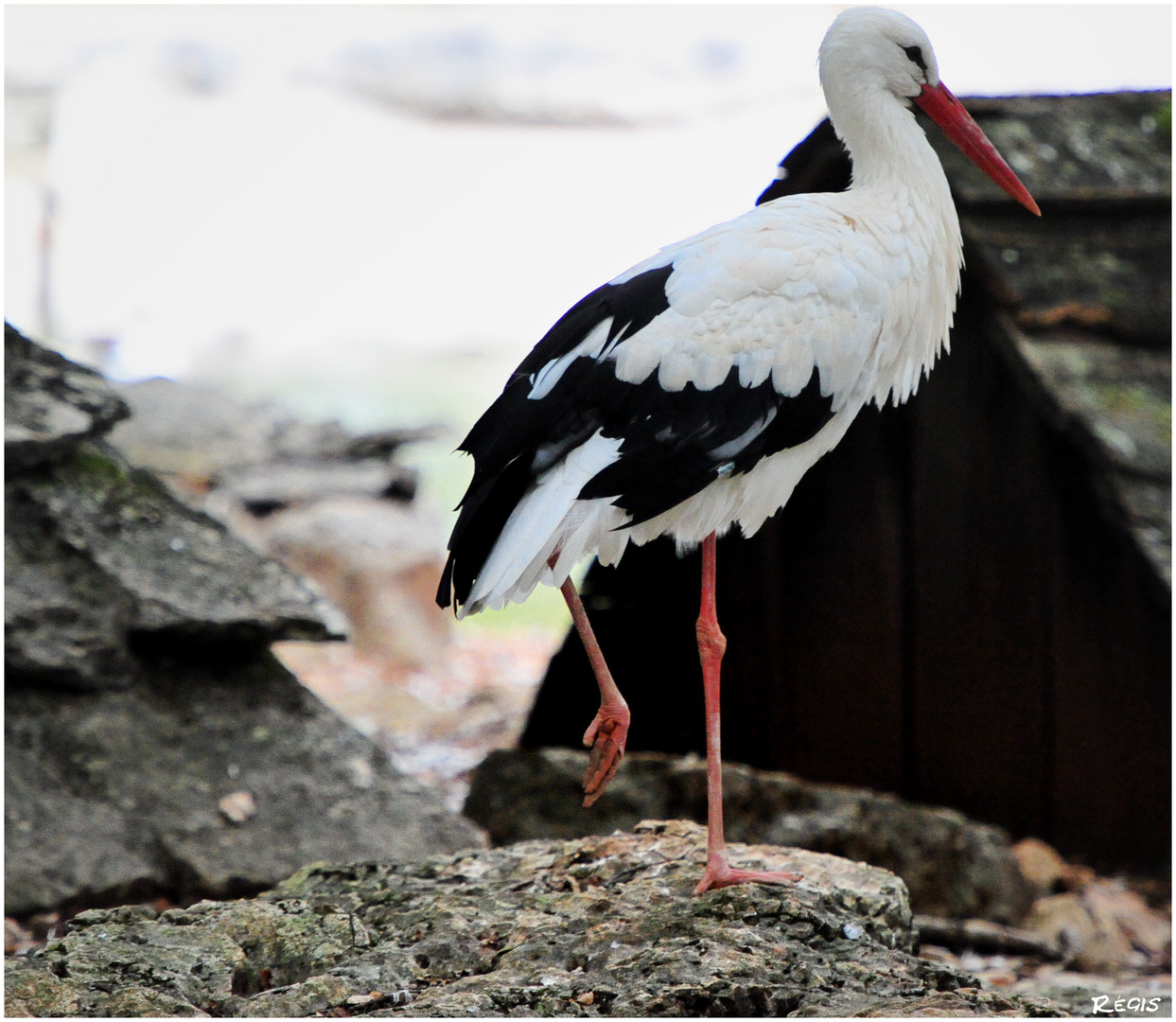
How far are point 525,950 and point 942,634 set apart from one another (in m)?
3.78

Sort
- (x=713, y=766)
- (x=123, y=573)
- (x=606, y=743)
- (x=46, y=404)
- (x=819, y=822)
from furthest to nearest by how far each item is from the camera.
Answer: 1. (x=819, y=822)
2. (x=46, y=404)
3. (x=123, y=573)
4. (x=606, y=743)
5. (x=713, y=766)

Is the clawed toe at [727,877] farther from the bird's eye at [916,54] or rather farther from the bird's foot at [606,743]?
the bird's eye at [916,54]

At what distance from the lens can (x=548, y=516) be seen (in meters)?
3.19

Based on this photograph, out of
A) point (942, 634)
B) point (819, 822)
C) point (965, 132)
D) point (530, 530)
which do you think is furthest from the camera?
point (942, 634)

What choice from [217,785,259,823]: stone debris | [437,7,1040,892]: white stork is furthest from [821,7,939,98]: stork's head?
[217,785,259,823]: stone debris

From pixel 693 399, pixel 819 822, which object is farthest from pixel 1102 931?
pixel 693 399

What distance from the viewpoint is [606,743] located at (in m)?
3.57

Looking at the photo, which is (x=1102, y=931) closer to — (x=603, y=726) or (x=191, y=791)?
(x=603, y=726)

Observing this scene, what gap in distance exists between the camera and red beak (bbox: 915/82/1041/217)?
3891 millimetres

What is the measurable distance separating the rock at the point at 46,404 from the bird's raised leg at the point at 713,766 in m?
2.54

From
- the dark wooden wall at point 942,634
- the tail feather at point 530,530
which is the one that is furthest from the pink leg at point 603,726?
the dark wooden wall at point 942,634

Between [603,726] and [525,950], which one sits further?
[603,726]

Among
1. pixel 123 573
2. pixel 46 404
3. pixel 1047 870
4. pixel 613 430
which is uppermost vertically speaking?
pixel 613 430

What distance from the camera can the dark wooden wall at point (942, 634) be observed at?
6176 millimetres
